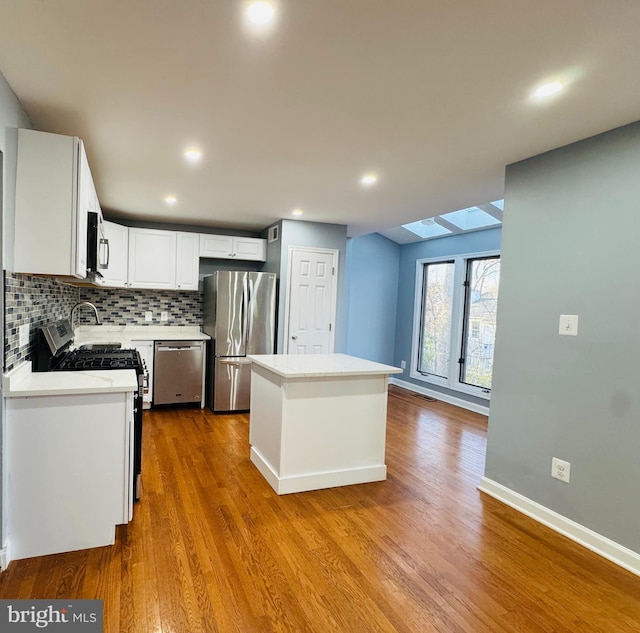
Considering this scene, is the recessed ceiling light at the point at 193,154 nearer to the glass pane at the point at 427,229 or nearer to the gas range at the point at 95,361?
the gas range at the point at 95,361

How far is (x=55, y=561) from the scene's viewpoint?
1974 mm

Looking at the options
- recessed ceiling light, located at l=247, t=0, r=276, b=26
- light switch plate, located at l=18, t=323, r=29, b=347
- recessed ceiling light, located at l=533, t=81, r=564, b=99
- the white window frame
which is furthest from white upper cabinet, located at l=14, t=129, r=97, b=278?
the white window frame

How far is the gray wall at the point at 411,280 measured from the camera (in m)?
5.58

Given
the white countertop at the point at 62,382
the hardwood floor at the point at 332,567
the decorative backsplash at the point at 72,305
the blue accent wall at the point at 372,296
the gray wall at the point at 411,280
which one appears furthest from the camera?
the blue accent wall at the point at 372,296

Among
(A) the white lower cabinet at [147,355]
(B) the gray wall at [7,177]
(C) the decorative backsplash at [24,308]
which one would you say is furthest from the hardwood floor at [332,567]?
(A) the white lower cabinet at [147,355]

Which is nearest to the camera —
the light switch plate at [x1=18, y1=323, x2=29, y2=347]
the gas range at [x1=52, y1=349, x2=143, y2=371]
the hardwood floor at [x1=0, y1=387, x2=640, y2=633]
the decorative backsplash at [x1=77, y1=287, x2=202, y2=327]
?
the hardwood floor at [x1=0, y1=387, x2=640, y2=633]

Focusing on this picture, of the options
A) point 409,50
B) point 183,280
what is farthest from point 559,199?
point 183,280

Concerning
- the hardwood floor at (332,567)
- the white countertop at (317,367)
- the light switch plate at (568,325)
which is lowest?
the hardwood floor at (332,567)

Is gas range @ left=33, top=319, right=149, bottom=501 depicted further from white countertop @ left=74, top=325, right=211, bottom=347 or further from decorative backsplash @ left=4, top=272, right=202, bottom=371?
white countertop @ left=74, top=325, right=211, bottom=347

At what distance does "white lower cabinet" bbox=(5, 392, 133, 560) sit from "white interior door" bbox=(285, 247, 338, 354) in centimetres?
295

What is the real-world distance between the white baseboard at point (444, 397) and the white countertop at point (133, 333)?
3312 mm

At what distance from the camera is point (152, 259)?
494 centimetres

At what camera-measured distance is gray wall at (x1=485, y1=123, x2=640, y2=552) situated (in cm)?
217

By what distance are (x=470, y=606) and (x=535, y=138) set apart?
246cm
